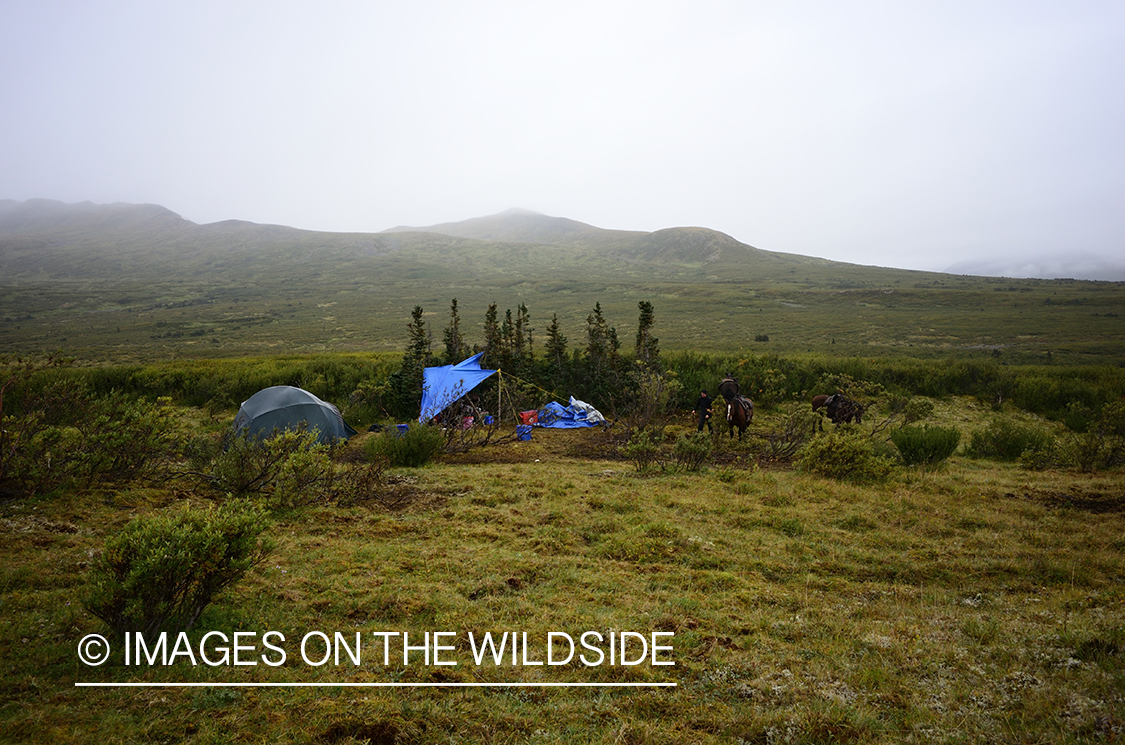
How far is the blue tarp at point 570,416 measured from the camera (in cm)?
1412

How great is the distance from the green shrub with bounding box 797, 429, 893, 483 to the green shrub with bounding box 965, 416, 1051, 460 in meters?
4.16

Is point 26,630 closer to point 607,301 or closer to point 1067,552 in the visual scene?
point 1067,552

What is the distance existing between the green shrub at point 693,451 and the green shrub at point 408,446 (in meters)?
4.97

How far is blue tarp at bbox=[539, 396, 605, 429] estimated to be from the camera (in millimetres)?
14117

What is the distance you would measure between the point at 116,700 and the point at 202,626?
2.56 feet

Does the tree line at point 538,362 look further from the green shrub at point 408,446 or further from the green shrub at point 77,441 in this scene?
the green shrub at point 77,441

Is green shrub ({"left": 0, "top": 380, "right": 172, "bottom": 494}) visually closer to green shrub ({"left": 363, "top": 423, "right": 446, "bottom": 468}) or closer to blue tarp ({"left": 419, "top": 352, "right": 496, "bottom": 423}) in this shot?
green shrub ({"left": 363, "top": 423, "right": 446, "bottom": 468})

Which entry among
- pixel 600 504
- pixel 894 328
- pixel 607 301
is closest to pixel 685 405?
pixel 600 504

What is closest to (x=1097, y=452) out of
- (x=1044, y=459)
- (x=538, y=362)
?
(x=1044, y=459)

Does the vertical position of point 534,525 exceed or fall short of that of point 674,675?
it falls short

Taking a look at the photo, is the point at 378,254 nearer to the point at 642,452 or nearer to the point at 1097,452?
the point at 642,452

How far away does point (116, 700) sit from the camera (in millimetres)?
A: 2729

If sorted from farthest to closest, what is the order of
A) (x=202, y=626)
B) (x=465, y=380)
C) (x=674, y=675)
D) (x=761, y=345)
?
(x=761, y=345) → (x=465, y=380) → (x=202, y=626) → (x=674, y=675)

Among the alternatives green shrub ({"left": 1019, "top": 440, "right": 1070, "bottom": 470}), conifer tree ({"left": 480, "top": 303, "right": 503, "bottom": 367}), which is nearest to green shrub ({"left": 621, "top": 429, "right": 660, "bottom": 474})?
conifer tree ({"left": 480, "top": 303, "right": 503, "bottom": 367})
